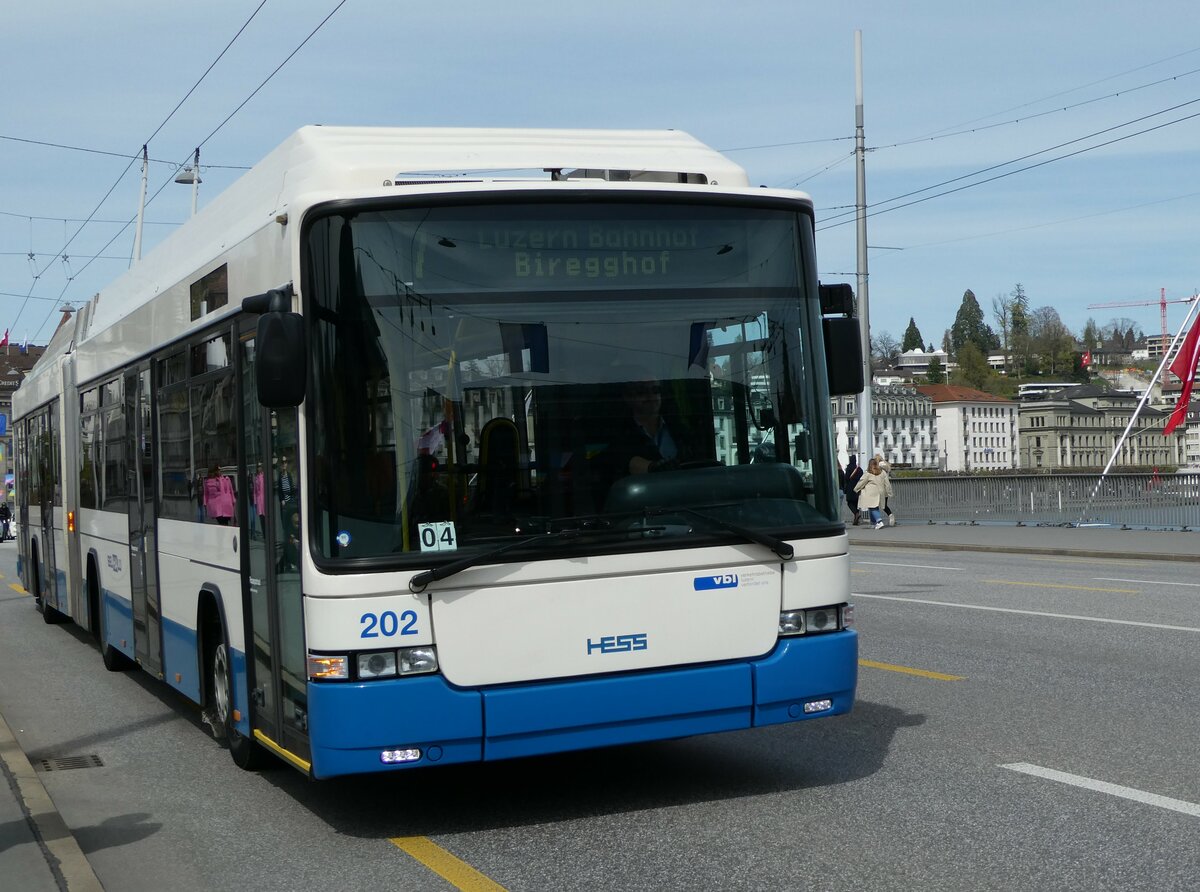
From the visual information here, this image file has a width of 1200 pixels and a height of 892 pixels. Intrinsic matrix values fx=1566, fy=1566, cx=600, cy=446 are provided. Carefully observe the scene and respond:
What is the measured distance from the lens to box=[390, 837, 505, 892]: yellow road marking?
18.2 feet

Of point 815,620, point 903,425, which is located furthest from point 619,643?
point 903,425

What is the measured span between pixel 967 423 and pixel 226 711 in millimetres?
193915

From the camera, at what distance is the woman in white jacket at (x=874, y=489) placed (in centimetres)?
3406

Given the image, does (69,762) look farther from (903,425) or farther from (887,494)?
(903,425)

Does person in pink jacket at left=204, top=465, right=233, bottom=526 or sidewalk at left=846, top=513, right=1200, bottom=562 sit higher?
person in pink jacket at left=204, top=465, right=233, bottom=526

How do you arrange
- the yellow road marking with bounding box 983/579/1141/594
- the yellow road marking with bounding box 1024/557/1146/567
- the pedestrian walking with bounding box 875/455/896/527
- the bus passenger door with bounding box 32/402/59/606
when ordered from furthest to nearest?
the pedestrian walking with bounding box 875/455/896/527 < the yellow road marking with bounding box 1024/557/1146/567 < the yellow road marking with bounding box 983/579/1141/594 < the bus passenger door with bounding box 32/402/59/606

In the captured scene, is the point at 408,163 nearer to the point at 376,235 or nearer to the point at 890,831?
the point at 376,235

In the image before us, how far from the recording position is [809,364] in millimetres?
6824

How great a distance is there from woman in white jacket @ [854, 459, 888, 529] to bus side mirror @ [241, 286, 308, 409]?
2867 centimetres

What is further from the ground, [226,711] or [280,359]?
[280,359]

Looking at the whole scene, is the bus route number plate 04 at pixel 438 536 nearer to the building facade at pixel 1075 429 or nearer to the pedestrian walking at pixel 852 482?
the pedestrian walking at pixel 852 482

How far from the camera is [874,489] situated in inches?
1347

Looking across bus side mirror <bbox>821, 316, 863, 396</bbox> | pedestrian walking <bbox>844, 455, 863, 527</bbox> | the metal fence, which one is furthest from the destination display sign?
pedestrian walking <bbox>844, 455, 863, 527</bbox>

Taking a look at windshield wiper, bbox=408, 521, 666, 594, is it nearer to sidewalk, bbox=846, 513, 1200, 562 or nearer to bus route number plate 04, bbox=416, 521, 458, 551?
bus route number plate 04, bbox=416, 521, 458, 551
